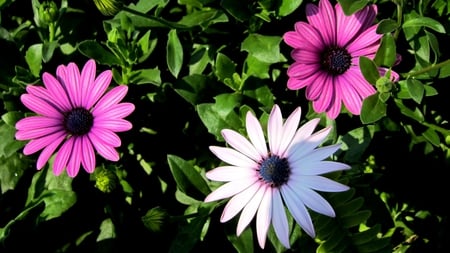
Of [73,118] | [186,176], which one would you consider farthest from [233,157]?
[73,118]

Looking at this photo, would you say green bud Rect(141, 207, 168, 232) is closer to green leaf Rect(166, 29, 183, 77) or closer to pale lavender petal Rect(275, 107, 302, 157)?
pale lavender petal Rect(275, 107, 302, 157)

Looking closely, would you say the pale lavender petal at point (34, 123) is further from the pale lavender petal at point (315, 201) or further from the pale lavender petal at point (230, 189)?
the pale lavender petal at point (315, 201)

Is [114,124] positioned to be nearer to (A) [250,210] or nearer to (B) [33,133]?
(B) [33,133]

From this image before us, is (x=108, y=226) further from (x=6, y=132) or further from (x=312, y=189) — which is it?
(x=312, y=189)

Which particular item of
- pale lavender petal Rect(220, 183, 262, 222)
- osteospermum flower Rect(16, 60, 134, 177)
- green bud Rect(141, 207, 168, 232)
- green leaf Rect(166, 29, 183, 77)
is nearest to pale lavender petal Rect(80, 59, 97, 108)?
osteospermum flower Rect(16, 60, 134, 177)

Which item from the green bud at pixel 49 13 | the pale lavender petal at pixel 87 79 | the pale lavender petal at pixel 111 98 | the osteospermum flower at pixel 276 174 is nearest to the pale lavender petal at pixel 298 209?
the osteospermum flower at pixel 276 174

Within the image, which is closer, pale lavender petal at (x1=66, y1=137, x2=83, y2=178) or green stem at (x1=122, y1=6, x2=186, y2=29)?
pale lavender petal at (x1=66, y1=137, x2=83, y2=178)
